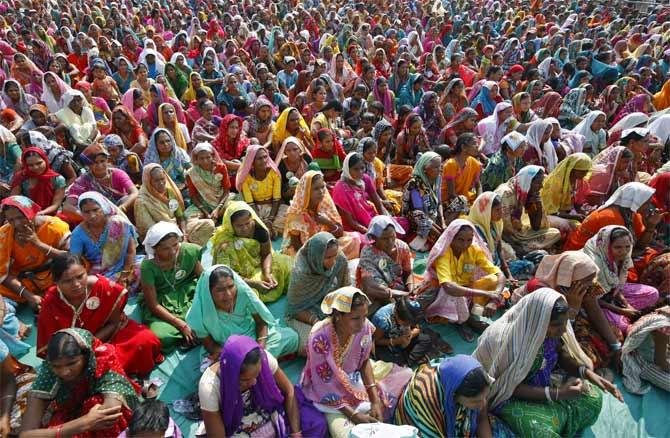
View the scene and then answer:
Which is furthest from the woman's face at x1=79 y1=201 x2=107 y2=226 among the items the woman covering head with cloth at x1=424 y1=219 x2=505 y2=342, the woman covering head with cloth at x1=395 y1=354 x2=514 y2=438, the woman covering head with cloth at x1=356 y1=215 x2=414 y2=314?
the woman covering head with cloth at x1=395 y1=354 x2=514 y2=438

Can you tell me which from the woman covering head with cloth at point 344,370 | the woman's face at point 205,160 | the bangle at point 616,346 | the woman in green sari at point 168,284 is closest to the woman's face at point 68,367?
the woman in green sari at point 168,284

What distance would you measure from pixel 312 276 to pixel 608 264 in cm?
206

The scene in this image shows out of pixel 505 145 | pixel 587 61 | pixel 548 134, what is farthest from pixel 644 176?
pixel 587 61

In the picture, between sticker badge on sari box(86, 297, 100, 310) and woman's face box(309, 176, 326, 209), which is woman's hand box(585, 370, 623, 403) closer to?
woman's face box(309, 176, 326, 209)

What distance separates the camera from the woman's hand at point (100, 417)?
7.27ft

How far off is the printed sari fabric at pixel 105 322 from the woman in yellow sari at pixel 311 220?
4.99 ft

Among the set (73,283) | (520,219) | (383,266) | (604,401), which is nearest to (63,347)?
(73,283)

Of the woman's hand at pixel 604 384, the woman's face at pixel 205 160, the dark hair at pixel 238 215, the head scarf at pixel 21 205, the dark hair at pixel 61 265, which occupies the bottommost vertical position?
the woman's hand at pixel 604 384

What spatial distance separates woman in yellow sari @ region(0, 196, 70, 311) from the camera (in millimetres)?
3504

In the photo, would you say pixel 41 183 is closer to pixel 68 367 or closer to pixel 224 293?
pixel 224 293

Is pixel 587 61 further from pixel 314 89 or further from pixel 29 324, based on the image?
pixel 29 324

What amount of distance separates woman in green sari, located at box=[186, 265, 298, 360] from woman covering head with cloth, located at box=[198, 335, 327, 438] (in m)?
0.52

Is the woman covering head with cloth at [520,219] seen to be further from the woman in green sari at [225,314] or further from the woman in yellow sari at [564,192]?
the woman in green sari at [225,314]

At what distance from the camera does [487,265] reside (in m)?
3.54
